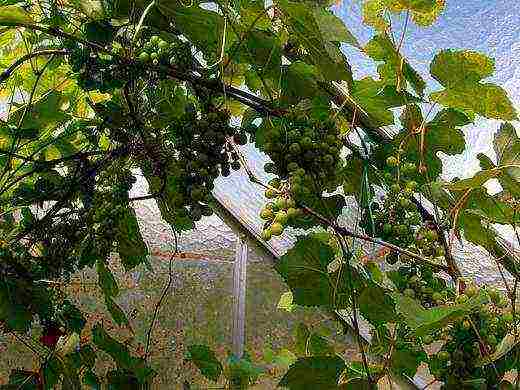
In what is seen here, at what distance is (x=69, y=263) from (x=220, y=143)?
648 mm

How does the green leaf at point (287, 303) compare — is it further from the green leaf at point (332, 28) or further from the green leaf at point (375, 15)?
the green leaf at point (332, 28)

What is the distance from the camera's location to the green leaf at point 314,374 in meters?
1.11

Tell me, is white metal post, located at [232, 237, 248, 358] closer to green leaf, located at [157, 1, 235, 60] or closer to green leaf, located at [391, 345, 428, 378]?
green leaf, located at [391, 345, 428, 378]

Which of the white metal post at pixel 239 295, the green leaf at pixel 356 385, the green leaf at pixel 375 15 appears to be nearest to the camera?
the green leaf at pixel 356 385

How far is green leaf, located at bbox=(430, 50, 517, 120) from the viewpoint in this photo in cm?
108

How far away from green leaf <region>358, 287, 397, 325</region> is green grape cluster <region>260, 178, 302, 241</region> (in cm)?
24

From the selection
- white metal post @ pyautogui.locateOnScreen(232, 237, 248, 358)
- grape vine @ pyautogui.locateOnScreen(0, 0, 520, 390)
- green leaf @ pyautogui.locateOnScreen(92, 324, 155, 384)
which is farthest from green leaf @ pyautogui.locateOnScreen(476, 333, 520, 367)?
white metal post @ pyautogui.locateOnScreen(232, 237, 248, 358)

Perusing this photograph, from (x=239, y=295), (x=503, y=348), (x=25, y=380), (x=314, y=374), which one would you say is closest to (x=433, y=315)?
(x=503, y=348)

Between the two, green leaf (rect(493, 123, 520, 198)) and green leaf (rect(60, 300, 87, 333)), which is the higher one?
green leaf (rect(60, 300, 87, 333))

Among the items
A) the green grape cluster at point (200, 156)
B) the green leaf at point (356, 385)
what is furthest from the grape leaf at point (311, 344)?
the green grape cluster at point (200, 156)

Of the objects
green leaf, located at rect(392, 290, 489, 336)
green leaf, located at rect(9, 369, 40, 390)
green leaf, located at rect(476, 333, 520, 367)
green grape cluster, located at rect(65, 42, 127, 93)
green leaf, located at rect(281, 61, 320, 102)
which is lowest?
green leaf, located at rect(476, 333, 520, 367)

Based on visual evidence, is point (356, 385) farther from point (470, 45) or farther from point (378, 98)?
point (470, 45)

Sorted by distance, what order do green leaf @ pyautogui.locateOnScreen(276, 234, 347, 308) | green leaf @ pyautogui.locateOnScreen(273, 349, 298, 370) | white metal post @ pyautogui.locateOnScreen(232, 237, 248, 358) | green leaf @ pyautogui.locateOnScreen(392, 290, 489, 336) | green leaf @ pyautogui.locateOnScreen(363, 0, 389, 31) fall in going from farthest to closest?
white metal post @ pyautogui.locateOnScreen(232, 237, 248, 358)
green leaf @ pyautogui.locateOnScreen(273, 349, 298, 370)
green leaf @ pyautogui.locateOnScreen(363, 0, 389, 31)
green leaf @ pyautogui.locateOnScreen(276, 234, 347, 308)
green leaf @ pyautogui.locateOnScreen(392, 290, 489, 336)

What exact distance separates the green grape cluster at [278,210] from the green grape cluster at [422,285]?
1.07 ft
